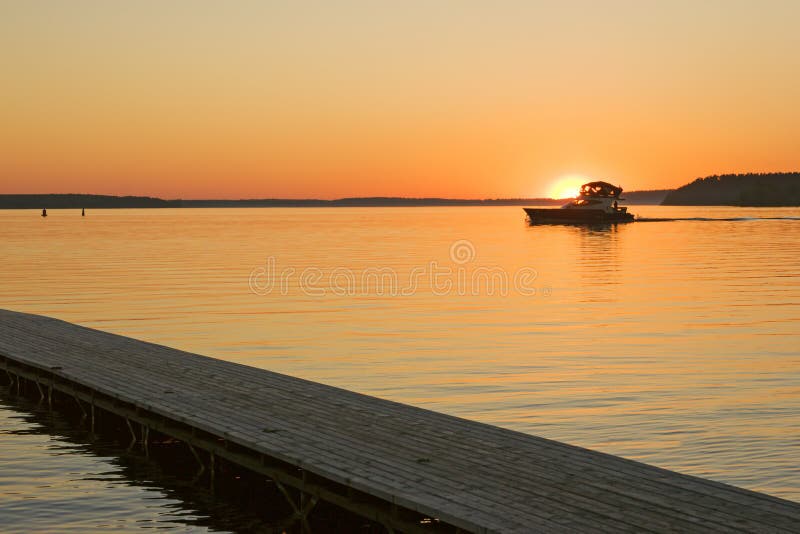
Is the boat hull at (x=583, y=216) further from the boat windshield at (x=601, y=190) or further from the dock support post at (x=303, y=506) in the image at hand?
the dock support post at (x=303, y=506)

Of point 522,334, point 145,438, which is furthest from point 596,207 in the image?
point 145,438

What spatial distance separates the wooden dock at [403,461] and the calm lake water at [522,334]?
183 cm

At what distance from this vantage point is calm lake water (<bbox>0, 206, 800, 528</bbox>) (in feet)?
59.7

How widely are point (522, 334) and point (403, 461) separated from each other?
19.4 meters

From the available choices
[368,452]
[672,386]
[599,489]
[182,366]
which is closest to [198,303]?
[182,366]

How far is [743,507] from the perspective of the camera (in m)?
10.6

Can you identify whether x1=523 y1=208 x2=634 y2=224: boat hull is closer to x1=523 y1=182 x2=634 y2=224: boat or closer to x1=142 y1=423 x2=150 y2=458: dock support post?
x1=523 y1=182 x2=634 y2=224: boat

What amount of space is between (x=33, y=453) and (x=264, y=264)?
4792 centimetres

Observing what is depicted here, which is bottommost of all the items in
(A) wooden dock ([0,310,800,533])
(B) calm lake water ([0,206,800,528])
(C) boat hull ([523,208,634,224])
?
(B) calm lake water ([0,206,800,528])

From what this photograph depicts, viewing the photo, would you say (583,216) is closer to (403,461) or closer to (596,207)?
(596,207)

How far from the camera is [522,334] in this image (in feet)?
104

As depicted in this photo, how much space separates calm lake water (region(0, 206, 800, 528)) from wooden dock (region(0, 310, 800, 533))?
183cm

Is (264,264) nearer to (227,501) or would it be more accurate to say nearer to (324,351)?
(324,351)

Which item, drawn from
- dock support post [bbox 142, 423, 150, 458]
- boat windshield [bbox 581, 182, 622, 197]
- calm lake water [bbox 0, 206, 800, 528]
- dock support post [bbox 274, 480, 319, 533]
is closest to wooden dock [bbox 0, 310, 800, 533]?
dock support post [bbox 274, 480, 319, 533]
